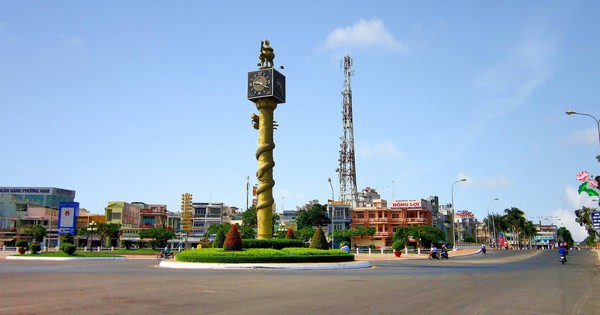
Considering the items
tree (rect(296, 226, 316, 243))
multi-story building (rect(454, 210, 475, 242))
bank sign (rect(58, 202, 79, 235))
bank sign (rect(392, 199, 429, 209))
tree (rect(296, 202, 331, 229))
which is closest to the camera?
bank sign (rect(58, 202, 79, 235))

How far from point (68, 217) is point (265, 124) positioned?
3442cm

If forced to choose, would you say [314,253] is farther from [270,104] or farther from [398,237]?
[398,237]

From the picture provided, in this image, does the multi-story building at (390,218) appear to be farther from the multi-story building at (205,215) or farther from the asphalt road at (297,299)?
the asphalt road at (297,299)

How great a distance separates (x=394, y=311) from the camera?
38.0 ft

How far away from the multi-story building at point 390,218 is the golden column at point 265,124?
64.6 meters

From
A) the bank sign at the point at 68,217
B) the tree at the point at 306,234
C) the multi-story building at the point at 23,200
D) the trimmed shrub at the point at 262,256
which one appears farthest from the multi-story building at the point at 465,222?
the trimmed shrub at the point at 262,256

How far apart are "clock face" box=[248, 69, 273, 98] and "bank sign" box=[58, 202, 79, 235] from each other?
107 feet

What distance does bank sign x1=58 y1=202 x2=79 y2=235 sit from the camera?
202 ft

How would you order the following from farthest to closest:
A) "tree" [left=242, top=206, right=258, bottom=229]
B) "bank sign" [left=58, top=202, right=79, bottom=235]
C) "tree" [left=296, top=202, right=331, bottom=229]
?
"tree" [left=296, top=202, right=331, bottom=229] < "tree" [left=242, top=206, right=258, bottom=229] < "bank sign" [left=58, top=202, right=79, bottom=235]

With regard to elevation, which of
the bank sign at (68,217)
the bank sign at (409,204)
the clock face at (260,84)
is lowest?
the bank sign at (68,217)

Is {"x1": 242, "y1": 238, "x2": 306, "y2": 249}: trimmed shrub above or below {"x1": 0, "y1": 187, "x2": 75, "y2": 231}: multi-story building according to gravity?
below

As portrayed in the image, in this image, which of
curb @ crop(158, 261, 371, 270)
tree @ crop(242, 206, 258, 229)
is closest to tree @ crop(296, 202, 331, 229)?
tree @ crop(242, 206, 258, 229)

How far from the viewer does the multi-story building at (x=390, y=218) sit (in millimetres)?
103188

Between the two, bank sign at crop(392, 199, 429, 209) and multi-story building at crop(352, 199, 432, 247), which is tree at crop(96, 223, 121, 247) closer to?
multi-story building at crop(352, 199, 432, 247)
